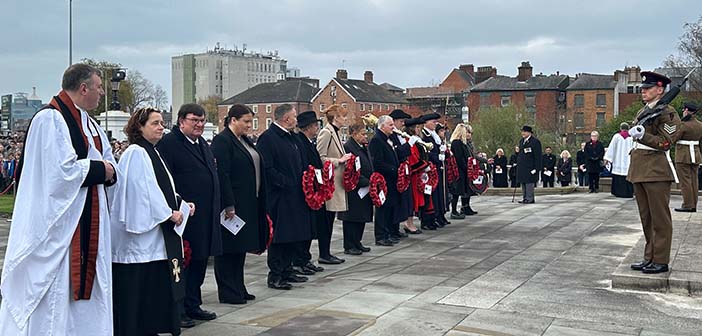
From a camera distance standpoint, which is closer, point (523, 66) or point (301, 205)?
point (301, 205)

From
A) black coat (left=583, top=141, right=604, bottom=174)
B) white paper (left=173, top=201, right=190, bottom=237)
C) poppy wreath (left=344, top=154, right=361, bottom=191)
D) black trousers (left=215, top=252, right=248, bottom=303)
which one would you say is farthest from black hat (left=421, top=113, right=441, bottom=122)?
black coat (left=583, top=141, right=604, bottom=174)

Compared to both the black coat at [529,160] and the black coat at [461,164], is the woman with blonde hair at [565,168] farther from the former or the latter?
the black coat at [461,164]

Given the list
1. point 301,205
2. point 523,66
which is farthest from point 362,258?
point 523,66

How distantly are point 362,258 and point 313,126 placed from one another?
2.21 meters

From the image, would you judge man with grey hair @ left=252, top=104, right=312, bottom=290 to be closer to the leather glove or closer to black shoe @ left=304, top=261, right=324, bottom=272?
black shoe @ left=304, top=261, right=324, bottom=272

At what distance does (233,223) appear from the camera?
24.8ft

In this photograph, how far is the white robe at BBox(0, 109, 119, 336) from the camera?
496cm

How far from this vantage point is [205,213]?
697 centimetres

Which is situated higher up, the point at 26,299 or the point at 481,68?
the point at 481,68

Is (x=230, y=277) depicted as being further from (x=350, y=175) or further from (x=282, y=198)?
(x=350, y=175)

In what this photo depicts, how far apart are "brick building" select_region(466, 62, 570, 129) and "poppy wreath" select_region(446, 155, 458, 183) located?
66.5m

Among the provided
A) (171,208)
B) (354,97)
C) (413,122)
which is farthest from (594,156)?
(354,97)

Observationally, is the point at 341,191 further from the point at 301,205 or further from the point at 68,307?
the point at 68,307

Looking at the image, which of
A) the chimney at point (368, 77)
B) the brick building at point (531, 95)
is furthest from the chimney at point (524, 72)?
the chimney at point (368, 77)
